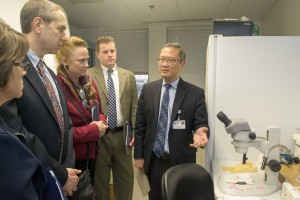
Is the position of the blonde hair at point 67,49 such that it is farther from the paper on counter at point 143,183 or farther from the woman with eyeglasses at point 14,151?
the paper on counter at point 143,183

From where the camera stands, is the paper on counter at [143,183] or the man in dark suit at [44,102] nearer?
the man in dark suit at [44,102]

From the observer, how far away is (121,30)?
509 cm

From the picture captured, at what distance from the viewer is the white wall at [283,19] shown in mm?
2740

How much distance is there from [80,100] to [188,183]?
0.91 meters

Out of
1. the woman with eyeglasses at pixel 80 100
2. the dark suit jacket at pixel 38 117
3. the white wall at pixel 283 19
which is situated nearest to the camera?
the dark suit jacket at pixel 38 117

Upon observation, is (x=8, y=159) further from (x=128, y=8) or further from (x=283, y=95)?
(x=128, y=8)

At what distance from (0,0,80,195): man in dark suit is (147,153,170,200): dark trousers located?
0.71 m

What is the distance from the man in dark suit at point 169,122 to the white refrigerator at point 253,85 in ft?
0.50

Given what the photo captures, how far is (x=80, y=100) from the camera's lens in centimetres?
171

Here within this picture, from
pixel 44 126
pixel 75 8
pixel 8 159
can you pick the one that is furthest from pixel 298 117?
pixel 75 8

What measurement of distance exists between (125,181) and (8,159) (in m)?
1.73

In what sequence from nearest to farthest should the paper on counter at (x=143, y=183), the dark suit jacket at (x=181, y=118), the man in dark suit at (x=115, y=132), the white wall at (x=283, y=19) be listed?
the dark suit jacket at (x=181, y=118) < the paper on counter at (x=143, y=183) < the man in dark suit at (x=115, y=132) < the white wall at (x=283, y=19)

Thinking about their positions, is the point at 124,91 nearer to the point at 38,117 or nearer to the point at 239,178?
the point at 38,117

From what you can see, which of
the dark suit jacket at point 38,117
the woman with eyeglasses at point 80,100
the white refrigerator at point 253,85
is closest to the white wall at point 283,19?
the white refrigerator at point 253,85
